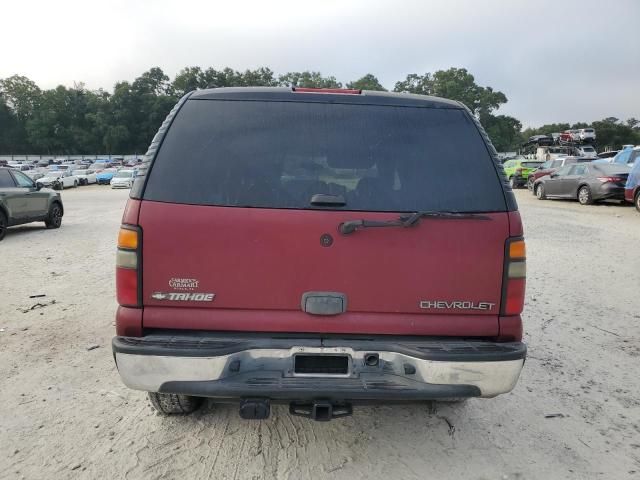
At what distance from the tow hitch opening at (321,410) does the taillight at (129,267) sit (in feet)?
3.27

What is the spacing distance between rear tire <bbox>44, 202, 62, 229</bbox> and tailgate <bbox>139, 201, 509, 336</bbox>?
11716mm

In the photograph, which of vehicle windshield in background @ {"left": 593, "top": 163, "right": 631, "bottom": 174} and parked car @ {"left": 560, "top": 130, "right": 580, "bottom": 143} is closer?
vehicle windshield in background @ {"left": 593, "top": 163, "right": 631, "bottom": 174}

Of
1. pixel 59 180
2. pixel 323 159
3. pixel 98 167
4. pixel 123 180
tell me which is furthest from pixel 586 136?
pixel 98 167

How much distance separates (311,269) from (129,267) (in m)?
0.95

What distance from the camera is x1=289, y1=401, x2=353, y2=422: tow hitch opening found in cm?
242

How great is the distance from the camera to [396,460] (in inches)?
111

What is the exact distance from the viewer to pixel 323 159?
263 cm

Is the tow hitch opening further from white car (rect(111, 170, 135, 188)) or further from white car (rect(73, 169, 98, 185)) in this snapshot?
white car (rect(73, 169, 98, 185))

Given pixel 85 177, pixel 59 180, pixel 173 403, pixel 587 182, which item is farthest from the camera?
pixel 85 177

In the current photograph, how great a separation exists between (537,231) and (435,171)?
394 inches

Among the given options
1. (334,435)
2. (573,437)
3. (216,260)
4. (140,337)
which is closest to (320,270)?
(216,260)

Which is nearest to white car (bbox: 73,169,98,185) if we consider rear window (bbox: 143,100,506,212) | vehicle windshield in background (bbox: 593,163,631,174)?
vehicle windshield in background (bbox: 593,163,631,174)

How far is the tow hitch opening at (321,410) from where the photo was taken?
2416 mm

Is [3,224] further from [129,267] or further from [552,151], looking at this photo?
[552,151]
